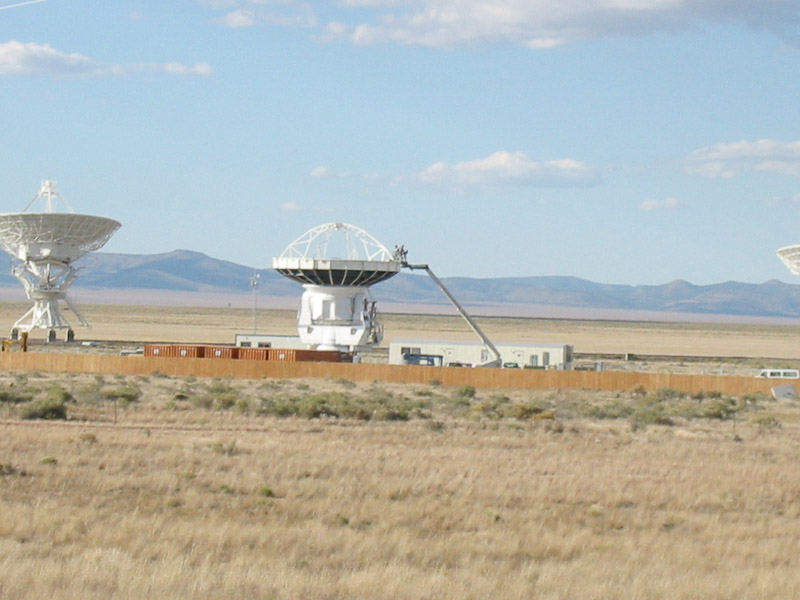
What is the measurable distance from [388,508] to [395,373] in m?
37.4

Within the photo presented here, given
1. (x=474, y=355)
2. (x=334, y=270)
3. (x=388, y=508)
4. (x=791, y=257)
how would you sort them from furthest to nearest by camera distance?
(x=791, y=257) < (x=474, y=355) < (x=334, y=270) < (x=388, y=508)

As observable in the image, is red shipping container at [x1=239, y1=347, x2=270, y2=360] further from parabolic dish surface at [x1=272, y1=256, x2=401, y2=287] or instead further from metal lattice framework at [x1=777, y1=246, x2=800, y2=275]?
metal lattice framework at [x1=777, y1=246, x2=800, y2=275]

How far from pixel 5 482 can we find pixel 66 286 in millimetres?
78530

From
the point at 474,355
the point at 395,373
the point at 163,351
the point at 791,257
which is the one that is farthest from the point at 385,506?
the point at 791,257

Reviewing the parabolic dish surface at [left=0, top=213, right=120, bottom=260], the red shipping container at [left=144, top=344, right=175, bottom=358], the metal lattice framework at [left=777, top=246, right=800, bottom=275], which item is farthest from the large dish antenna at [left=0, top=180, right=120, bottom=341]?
the metal lattice framework at [left=777, top=246, right=800, bottom=275]

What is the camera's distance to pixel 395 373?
189 ft

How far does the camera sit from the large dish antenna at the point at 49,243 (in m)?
89.2

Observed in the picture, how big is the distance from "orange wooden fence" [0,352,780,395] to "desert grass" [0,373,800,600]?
16.8 m

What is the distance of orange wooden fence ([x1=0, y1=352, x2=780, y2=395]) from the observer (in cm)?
5425

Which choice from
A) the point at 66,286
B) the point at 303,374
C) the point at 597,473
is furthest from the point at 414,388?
the point at 66,286

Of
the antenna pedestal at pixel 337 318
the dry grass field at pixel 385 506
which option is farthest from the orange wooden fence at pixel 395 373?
the dry grass field at pixel 385 506

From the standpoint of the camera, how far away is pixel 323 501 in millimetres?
20672

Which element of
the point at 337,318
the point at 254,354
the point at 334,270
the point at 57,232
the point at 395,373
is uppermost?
the point at 57,232

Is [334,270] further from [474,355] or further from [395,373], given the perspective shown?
[474,355]
